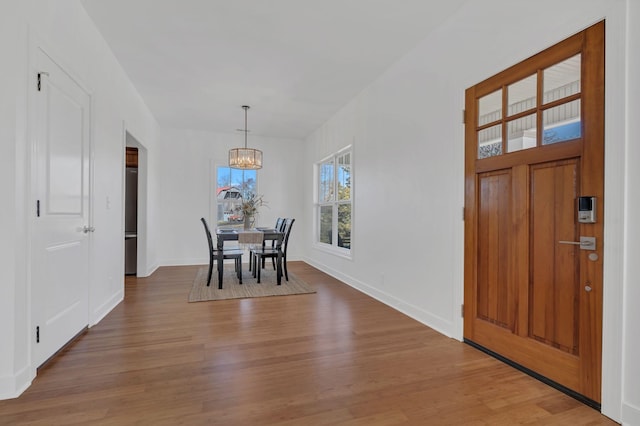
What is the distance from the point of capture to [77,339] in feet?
8.66

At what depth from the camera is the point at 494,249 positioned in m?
2.41

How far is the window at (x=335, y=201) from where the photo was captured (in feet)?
17.6

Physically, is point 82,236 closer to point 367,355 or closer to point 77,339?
point 77,339

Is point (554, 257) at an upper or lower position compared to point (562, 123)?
lower

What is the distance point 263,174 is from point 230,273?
8.03 feet

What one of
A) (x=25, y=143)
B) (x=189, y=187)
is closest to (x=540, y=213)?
(x=25, y=143)

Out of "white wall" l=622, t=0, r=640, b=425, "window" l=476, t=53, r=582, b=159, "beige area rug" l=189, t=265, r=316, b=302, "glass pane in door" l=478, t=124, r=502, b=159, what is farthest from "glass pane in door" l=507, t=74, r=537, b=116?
"beige area rug" l=189, t=265, r=316, b=302

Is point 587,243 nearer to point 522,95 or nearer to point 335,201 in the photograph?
point 522,95

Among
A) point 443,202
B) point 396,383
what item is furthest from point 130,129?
point 396,383

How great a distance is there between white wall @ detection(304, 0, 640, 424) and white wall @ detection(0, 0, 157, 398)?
119 inches

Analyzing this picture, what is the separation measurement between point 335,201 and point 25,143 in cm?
431

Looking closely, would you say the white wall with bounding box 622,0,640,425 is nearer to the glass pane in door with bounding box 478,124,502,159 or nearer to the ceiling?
the glass pane in door with bounding box 478,124,502,159

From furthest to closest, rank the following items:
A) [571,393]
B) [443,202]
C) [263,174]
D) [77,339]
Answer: [263,174]
[443,202]
[77,339]
[571,393]

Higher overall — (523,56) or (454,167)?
(523,56)
